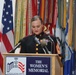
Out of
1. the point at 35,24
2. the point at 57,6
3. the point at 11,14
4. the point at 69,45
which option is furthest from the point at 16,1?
the point at 35,24

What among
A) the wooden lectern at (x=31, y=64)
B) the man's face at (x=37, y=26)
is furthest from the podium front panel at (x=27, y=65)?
the man's face at (x=37, y=26)

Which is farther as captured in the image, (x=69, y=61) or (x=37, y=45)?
(x=69, y=61)

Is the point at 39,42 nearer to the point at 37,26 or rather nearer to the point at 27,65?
the point at 37,26

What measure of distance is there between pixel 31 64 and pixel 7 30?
2.62 metres

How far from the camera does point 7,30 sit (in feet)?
18.4

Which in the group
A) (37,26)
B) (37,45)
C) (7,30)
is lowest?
(7,30)

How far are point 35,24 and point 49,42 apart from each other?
0.30 metres

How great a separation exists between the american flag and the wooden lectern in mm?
2481

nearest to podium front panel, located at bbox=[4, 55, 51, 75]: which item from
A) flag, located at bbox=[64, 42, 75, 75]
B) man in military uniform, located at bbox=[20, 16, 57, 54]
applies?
man in military uniform, located at bbox=[20, 16, 57, 54]

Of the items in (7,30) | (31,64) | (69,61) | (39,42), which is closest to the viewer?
(31,64)

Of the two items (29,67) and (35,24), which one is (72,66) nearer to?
(35,24)

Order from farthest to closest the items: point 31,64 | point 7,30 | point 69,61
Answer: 1. point 7,30
2. point 69,61
3. point 31,64

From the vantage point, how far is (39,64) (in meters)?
3.07

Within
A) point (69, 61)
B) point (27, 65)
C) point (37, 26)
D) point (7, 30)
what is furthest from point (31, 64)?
point (7, 30)
